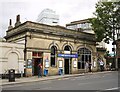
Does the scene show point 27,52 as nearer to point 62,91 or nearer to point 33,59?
point 33,59

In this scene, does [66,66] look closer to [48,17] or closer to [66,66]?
[66,66]

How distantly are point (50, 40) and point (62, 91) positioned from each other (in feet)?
60.0

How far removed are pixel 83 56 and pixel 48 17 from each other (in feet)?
55.8

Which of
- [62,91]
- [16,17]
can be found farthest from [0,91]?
[16,17]

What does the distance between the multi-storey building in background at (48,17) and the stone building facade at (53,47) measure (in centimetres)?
1403

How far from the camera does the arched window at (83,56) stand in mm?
36312

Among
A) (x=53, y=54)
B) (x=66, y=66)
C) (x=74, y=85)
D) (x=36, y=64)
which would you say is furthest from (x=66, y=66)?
(x=74, y=85)

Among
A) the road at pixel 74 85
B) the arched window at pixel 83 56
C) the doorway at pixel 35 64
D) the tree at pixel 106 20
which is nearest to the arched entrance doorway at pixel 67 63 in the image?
the arched window at pixel 83 56

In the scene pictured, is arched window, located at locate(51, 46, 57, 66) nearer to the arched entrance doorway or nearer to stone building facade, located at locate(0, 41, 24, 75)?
the arched entrance doorway

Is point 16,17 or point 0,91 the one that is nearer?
point 0,91

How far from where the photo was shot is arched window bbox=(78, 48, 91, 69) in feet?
119

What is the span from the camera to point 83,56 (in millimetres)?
37062

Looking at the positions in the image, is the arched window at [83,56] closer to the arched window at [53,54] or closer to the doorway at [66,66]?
the doorway at [66,66]

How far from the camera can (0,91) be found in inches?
621
